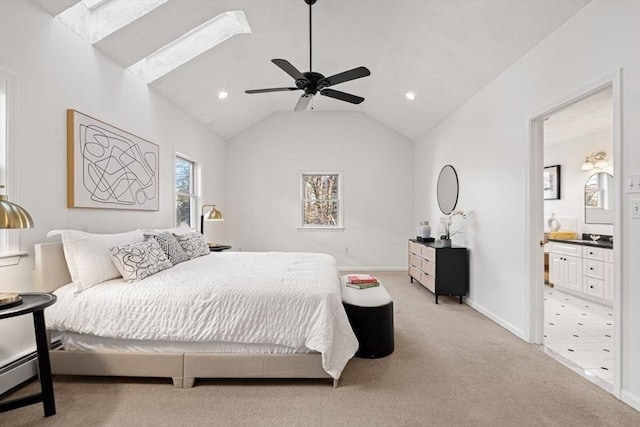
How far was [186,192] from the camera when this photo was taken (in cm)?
540

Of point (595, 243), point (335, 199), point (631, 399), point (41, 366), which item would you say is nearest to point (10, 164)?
point (41, 366)

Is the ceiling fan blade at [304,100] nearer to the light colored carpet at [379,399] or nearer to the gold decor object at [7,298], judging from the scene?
the light colored carpet at [379,399]

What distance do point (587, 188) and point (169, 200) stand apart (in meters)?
6.19

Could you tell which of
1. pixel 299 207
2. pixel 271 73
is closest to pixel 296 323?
pixel 271 73

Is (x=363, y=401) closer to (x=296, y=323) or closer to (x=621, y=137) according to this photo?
(x=296, y=323)

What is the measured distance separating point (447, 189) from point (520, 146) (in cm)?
195

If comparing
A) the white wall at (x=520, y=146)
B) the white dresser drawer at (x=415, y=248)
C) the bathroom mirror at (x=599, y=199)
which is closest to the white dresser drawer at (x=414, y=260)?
the white dresser drawer at (x=415, y=248)

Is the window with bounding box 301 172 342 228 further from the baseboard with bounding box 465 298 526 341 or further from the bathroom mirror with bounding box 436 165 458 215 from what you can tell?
the baseboard with bounding box 465 298 526 341

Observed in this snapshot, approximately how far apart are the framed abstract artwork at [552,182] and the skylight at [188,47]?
17.6 ft

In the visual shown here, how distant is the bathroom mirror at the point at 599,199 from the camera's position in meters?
4.88

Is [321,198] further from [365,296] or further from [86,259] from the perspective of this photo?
[86,259]

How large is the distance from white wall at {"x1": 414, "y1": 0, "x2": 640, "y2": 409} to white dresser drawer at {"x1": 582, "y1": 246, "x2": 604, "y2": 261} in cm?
161

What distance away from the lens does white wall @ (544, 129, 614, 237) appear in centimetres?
494

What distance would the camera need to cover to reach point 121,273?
261 cm
